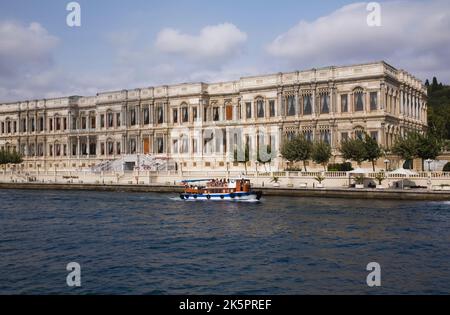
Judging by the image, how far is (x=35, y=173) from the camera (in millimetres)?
88250

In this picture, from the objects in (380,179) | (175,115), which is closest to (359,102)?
(380,179)

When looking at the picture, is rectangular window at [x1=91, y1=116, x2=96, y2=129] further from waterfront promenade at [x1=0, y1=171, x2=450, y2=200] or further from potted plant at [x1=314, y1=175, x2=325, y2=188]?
potted plant at [x1=314, y1=175, x2=325, y2=188]

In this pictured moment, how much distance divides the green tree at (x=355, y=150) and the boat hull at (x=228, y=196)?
49.5ft

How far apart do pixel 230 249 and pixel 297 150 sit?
1569 inches

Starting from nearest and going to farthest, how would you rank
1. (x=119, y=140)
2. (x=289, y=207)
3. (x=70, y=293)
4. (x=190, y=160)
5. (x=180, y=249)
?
(x=70, y=293) → (x=180, y=249) → (x=289, y=207) → (x=190, y=160) → (x=119, y=140)

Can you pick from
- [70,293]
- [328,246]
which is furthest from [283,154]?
[70,293]

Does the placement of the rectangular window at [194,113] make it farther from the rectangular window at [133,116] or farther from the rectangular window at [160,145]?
the rectangular window at [133,116]

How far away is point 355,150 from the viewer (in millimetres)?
62156

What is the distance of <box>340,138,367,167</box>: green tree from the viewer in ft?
203

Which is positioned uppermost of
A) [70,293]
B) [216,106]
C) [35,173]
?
[216,106]

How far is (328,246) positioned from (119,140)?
68703 mm

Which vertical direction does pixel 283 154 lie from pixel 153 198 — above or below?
above

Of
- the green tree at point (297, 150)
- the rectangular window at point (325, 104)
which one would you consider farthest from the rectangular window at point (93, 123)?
the rectangular window at point (325, 104)

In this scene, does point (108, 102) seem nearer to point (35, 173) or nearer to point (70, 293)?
point (35, 173)
